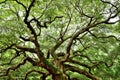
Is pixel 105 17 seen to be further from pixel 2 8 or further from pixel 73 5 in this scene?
pixel 2 8

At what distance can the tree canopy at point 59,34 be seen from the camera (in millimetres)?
9302

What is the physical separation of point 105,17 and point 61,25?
216cm

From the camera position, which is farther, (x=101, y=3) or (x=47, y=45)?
(x=47, y=45)

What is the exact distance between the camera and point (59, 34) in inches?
475

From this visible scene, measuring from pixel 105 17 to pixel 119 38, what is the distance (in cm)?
149

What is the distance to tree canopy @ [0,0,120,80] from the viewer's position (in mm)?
9302

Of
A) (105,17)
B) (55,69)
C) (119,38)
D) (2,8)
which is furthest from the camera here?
(119,38)

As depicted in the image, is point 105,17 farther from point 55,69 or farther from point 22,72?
point 22,72

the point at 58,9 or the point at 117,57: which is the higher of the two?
the point at 58,9

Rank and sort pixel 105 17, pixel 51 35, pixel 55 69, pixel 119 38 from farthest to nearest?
pixel 51 35 → pixel 119 38 → pixel 105 17 → pixel 55 69

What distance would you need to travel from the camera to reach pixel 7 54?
1227cm

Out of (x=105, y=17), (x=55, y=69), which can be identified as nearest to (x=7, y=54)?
(x=55, y=69)

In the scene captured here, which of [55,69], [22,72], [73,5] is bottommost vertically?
[55,69]

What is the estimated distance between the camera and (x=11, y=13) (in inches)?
411
